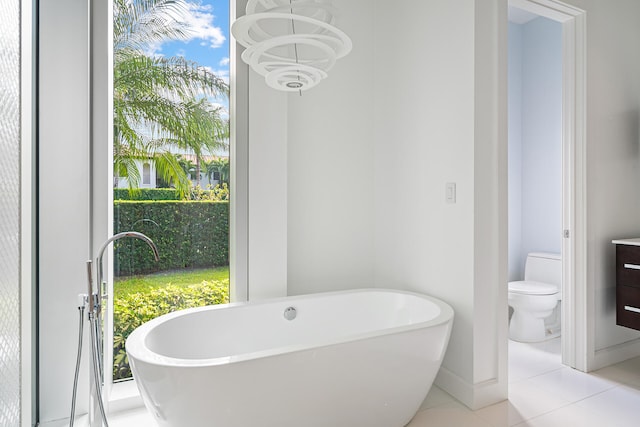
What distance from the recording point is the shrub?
83.9 inches

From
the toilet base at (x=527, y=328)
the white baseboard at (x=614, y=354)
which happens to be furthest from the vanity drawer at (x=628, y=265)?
the toilet base at (x=527, y=328)

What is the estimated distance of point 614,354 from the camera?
2648 millimetres

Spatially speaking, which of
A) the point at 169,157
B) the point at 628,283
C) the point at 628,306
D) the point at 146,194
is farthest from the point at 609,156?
the point at 146,194

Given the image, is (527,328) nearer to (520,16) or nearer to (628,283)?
(628,283)

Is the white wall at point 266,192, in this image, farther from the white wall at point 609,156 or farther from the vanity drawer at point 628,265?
the vanity drawer at point 628,265

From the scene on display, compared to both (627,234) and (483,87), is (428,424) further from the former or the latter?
(627,234)

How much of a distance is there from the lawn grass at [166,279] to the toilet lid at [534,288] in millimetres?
2318

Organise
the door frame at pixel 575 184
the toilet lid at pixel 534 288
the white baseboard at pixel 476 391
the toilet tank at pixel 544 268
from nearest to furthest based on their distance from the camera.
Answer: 1. the white baseboard at pixel 476 391
2. the door frame at pixel 575 184
3. the toilet lid at pixel 534 288
4. the toilet tank at pixel 544 268

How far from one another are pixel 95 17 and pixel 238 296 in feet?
5.53

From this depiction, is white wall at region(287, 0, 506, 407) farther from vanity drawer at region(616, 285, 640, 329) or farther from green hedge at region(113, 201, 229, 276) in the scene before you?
vanity drawer at region(616, 285, 640, 329)

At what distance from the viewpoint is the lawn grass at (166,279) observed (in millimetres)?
2154

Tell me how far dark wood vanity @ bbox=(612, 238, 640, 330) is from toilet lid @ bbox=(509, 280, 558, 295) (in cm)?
53

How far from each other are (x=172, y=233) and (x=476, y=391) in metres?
1.92

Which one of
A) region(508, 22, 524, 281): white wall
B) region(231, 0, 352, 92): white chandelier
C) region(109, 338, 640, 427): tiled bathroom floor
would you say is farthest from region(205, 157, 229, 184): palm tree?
region(508, 22, 524, 281): white wall
